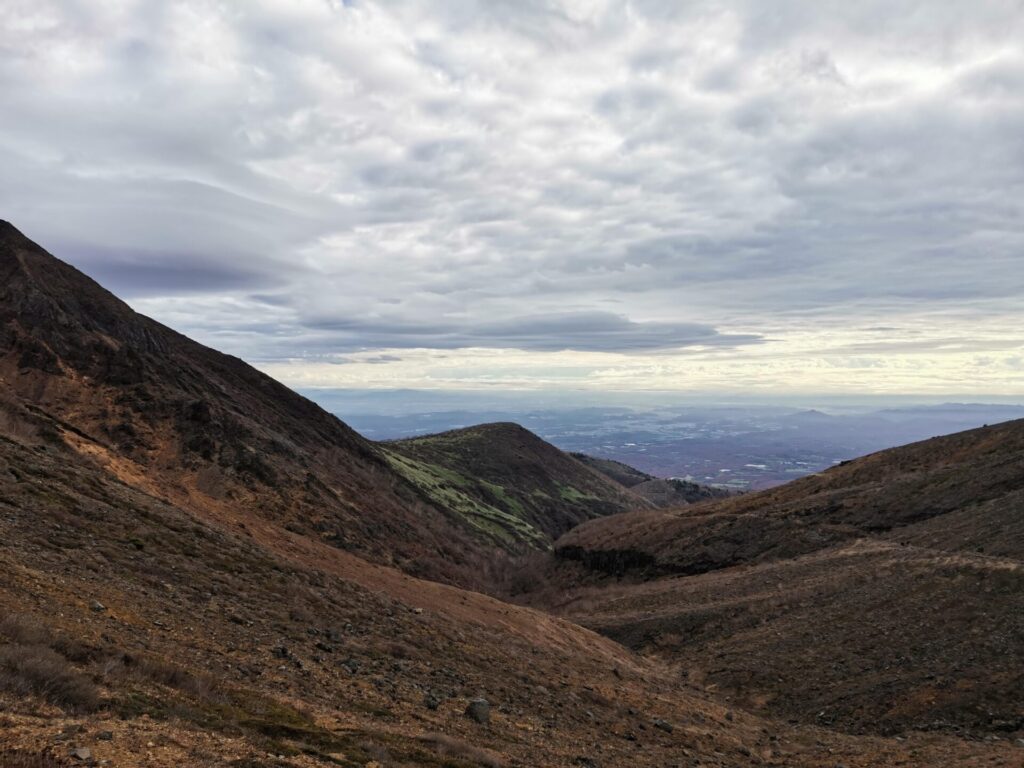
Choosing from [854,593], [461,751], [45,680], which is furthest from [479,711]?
[854,593]

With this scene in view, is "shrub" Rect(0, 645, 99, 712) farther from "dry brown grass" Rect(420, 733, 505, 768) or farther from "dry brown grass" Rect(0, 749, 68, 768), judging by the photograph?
"dry brown grass" Rect(420, 733, 505, 768)

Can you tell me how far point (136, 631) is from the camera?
14.3 m

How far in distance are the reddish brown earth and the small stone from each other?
26 centimetres

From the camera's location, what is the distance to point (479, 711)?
51.9 ft

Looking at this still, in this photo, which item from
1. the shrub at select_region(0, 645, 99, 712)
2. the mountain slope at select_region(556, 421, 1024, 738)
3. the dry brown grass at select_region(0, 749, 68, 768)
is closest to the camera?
the dry brown grass at select_region(0, 749, 68, 768)

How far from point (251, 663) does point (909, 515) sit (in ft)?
164

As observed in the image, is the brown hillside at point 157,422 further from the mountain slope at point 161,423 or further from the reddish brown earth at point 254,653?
the reddish brown earth at point 254,653

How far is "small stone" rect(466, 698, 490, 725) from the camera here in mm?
15648

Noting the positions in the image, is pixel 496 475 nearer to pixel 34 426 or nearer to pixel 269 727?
pixel 34 426

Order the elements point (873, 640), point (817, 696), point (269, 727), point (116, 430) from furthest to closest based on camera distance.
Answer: point (116, 430), point (873, 640), point (817, 696), point (269, 727)

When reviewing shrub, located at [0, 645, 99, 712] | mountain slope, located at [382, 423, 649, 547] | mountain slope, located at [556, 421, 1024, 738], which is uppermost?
shrub, located at [0, 645, 99, 712]

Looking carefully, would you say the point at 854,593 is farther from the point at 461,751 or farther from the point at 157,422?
the point at 157,422

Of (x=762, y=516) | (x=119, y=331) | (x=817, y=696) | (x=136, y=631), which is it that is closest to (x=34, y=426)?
(x=136, y=631)

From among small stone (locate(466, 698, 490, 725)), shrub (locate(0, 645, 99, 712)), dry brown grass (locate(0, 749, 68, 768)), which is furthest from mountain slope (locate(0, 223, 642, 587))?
dry brown grass (locate(0, 749, 68, 768))
